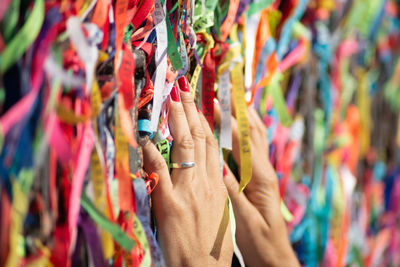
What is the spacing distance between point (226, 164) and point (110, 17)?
324 millimetres

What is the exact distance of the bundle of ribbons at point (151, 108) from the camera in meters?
0.45

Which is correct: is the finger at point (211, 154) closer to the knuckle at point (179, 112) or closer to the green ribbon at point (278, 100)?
the knuckle at point (179, 112)

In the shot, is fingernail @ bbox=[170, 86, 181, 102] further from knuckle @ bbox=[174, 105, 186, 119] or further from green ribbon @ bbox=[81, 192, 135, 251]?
green ribbon @ bbox=[81, 192, 135, 251]

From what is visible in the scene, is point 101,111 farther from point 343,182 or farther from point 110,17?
point 343,182

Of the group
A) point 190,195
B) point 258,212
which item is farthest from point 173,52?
point 258,212

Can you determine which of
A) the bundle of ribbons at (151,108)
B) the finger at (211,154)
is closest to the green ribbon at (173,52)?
the bundle of ribbons at (151,108)

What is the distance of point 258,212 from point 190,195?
0.57ft

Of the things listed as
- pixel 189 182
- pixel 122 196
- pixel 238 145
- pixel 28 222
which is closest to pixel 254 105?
pixel 238 145

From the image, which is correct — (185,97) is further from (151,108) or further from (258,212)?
(258,212)

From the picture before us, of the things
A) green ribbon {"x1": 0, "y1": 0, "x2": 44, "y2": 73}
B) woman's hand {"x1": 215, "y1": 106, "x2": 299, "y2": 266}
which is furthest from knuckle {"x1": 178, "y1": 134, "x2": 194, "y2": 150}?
green ribbon {"x1": 0, "y1": 0, "x2": 44, "y2": 73}

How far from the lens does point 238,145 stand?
79cm

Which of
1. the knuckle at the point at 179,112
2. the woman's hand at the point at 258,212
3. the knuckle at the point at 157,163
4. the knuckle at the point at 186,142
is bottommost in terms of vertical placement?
the woman's hand at the point at 258,212

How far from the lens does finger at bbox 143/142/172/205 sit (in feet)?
2.02

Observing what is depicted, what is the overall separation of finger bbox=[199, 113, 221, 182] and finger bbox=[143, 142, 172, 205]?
0.26 ft
